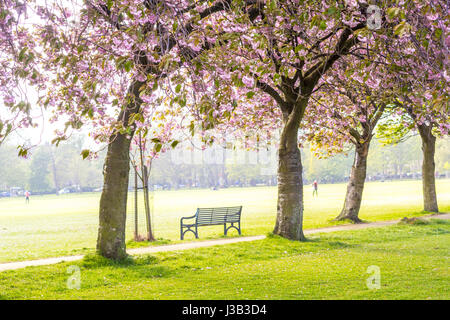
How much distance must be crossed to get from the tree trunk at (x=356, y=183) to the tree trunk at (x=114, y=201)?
41.4 ft

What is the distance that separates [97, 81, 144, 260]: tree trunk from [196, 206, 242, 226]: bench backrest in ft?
24.4

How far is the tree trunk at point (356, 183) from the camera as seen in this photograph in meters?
20.9

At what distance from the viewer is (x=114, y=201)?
35.8 ft

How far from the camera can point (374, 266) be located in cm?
1023

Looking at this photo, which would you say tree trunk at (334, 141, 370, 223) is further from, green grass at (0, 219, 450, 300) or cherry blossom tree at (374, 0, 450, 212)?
cherry blossom tree at (374, 0, 450, 212)

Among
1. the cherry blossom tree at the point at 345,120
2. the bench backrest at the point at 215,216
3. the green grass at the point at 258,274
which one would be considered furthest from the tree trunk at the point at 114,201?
the bench backrest at the point at 215,216

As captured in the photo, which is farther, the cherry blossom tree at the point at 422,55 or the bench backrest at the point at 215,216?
the bench backrest at the point at 215,216

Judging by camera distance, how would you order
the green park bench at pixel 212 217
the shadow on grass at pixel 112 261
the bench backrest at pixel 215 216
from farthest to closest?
the bench backrest at pixel 215 216 → the green park bench at pixel 212 217 → the shadow on grass at pixel 112 261

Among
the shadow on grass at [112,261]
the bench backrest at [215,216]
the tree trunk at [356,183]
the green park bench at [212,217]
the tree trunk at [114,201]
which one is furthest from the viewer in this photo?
the tree trunk at [356,183]

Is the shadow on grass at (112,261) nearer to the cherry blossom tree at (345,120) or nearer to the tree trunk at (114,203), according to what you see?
the tree trunk at (114,203)

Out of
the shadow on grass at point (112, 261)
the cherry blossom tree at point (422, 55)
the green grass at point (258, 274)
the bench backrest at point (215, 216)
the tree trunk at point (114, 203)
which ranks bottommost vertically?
the green grass at point (258, 274)

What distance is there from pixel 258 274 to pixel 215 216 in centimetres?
901
